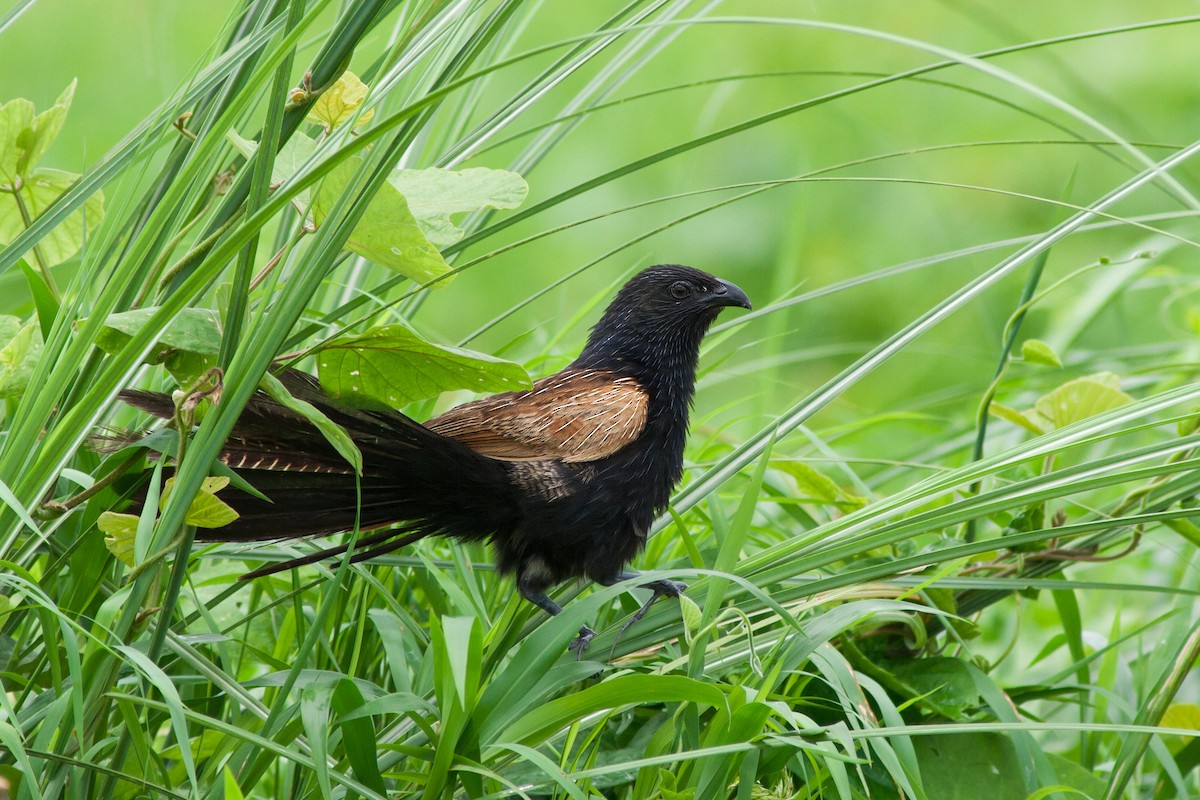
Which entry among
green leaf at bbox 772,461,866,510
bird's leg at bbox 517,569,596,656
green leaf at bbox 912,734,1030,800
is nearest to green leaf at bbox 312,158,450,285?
bird's leg at bbox 517,569,596,656

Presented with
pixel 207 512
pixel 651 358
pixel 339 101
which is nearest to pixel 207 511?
pixel 207 512

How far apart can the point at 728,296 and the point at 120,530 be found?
1.57m

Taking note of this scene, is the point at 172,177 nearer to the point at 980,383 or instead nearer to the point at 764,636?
the point at 764,636

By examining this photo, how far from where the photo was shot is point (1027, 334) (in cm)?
490

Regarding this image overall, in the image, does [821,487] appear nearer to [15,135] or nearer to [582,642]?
[582,642]

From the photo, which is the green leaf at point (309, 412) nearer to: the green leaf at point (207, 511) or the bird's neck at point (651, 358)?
the green leaf at point (207, 511)

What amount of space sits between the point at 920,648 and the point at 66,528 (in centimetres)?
133

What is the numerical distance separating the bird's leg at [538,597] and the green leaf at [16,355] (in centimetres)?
84

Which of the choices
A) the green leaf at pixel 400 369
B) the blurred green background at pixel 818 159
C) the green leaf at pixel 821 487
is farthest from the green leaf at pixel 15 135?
the blurred green background at pixel 818 159

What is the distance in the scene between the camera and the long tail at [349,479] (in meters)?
1.46

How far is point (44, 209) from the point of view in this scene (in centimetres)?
159

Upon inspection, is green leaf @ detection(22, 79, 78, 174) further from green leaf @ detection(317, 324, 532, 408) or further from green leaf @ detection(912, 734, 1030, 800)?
green leaf @ detection(912, 734, 1030, 800)

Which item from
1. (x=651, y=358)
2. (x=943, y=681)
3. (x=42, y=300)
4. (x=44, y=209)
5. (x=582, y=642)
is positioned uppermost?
(x=44, y=209)

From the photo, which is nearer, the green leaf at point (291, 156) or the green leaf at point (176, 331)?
the green leaf at point (176, 331)
